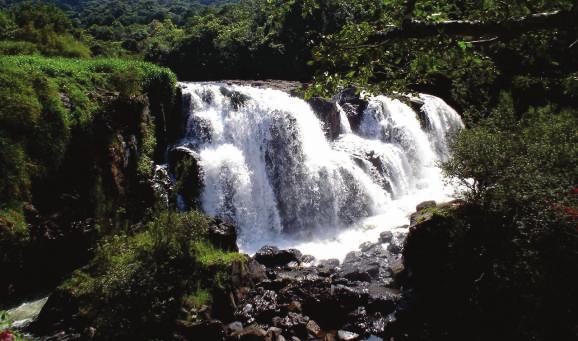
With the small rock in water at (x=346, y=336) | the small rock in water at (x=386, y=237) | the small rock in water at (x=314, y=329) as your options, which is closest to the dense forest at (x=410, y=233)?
the small rock in water at (x=346, y=336)

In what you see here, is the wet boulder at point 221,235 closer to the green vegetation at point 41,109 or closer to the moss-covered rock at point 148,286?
the moss-covered rock at point 148,286

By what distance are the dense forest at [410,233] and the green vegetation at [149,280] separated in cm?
3

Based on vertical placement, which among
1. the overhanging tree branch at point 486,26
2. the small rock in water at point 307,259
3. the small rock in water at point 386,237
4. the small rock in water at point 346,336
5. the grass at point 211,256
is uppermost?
the overhanging tree branch at point 486,26

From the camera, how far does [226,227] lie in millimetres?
13578

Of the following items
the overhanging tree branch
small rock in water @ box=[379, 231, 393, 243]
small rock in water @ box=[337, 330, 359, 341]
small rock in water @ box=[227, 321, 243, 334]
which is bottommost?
small rock in water @ box=[337, 330, 359, 341]

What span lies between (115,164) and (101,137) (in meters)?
1.06

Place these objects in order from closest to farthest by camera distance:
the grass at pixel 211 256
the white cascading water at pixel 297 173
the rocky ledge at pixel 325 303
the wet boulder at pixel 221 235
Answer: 1. the rocky ledge at pixel 325 303
2. the grass at pixel 211 256
3. the wet boulder at pixel 221 235
4. the white cascading water at pixel 297 173

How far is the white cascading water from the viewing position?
1847 cm

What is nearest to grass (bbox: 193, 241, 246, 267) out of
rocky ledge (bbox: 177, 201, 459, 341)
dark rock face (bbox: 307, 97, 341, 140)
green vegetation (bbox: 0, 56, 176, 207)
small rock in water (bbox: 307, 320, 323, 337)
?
rocky ledge (bbox: 177, 201, 459, 341)

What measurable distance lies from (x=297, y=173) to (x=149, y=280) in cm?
1158

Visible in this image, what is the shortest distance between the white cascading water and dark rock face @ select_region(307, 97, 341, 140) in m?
0.39

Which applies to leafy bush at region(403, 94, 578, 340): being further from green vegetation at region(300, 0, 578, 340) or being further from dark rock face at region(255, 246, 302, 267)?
dark rock face at region(255, 246, 302, 267)

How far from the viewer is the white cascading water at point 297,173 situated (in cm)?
1847

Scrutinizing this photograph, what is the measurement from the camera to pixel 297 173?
20.3 metres
